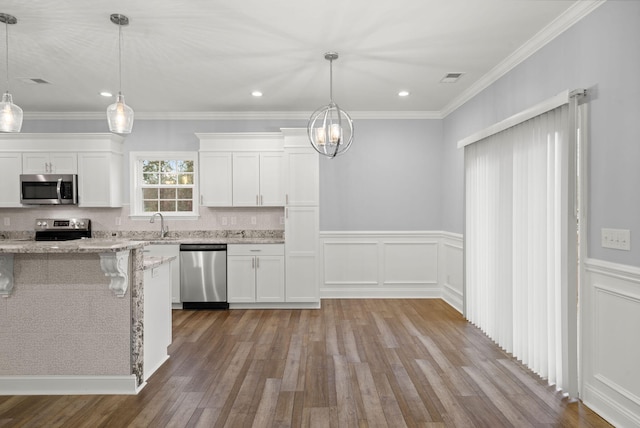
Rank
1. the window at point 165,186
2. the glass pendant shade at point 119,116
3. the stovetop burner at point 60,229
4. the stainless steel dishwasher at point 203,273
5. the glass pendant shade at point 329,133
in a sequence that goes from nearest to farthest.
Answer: the glass pendant shade at point 119,116 → the glass pendant shade at point 329,133 → the stainless steel dishwasher at point 203,273 → the stovetop burner at point 60,229 → the window at point 165,186

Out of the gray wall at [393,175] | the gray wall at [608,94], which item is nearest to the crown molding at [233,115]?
the gray wall at [393,175]

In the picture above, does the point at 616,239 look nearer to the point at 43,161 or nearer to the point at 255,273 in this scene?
the point at 255,273

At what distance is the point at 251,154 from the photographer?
5.53 meters

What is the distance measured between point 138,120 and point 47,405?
4.22m

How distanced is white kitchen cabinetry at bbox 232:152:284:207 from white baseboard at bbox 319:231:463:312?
103cm

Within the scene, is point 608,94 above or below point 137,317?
above

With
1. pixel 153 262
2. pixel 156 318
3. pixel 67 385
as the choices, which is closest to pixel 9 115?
pixel 153 262

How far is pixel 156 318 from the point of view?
338 centimetres

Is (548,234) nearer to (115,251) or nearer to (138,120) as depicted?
(115,251)

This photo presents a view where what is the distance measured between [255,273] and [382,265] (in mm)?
1882

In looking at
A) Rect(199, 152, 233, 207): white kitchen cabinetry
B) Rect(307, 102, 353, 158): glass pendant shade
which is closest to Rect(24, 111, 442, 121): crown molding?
Rect(199, 152, 233, 207): white kitchen cabinetry

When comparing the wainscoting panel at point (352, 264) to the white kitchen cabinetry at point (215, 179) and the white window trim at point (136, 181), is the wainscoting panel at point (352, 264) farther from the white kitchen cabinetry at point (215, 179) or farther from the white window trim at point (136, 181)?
the white window trim at point (136, 181)

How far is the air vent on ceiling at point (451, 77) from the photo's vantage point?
4.30 m

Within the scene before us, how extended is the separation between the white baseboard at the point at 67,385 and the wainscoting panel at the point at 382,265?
3.36 meters
